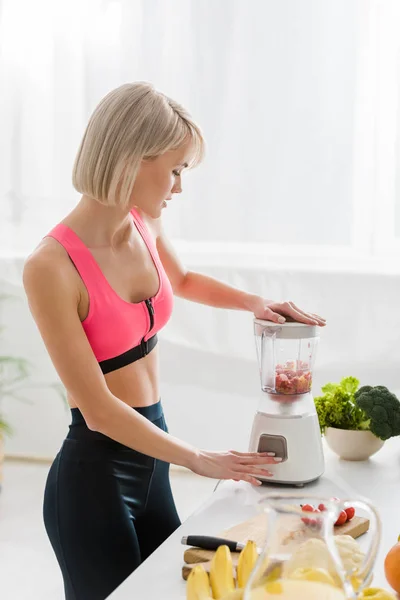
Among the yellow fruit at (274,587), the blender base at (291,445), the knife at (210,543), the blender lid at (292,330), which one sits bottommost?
the blender base at (291,445)

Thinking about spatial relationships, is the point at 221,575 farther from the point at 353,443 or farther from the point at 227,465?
the point at 353,443

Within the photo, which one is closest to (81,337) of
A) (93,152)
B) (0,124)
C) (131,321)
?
(131,321)

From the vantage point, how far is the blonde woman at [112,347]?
4.62 ft

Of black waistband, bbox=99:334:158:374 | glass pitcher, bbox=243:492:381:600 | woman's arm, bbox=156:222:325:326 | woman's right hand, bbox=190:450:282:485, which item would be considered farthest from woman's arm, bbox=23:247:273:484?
glass pitcher, bbox=243:492:381:600

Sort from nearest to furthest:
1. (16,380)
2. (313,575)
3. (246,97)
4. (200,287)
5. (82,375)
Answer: (313,575)
(82,375)
(200,287)
(246,97)
(16,380)

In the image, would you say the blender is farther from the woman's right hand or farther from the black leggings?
the black leggings

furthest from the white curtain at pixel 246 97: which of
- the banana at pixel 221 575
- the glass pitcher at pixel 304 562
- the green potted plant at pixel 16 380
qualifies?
the glass pitcher at pixel 304 562

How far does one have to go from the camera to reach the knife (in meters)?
1.20

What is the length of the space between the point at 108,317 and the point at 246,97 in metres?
2.12

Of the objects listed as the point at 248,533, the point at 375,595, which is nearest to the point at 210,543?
the point at 248,533

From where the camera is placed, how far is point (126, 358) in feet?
5.06

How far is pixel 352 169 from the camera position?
3.29 metres

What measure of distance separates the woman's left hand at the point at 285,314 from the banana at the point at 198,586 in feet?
2.54

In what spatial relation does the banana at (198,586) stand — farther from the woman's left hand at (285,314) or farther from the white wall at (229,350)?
the white wall at (229,350)
